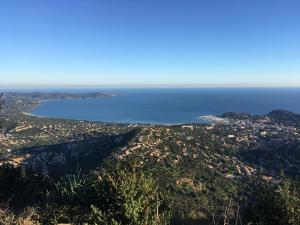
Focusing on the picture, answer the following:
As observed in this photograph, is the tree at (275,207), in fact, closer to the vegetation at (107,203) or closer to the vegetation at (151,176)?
the vegetation at (151,176)

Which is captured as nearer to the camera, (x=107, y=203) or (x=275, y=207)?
(x=107, y=203)

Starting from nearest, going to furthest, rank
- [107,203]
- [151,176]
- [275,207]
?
[107,203] → [275,207] → [151,176]

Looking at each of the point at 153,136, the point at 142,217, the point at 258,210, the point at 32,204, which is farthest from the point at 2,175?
the point at 153,136

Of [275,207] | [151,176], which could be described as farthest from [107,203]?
[275,207]

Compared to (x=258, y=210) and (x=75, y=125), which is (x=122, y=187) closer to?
(x=258, y=210)

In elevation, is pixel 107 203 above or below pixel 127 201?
below

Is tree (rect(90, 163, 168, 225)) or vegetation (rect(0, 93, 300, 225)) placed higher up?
tree (rect(90, 163, 168, 225))

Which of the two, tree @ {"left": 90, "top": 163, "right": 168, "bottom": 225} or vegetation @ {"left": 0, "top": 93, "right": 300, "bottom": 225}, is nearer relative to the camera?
tree @ {"left": 90, "top": 163, "right": 168, "bottom": 225}

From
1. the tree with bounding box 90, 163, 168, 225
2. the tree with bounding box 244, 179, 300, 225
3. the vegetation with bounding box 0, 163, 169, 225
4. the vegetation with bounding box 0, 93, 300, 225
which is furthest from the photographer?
the vegetation with bounding box 0, 93, 300, 225

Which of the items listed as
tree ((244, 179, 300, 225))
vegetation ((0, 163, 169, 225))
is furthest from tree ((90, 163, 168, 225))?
tree ((244, 179, 300, 225))

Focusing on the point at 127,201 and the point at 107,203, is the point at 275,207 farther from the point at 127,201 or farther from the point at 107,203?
the point at 107,203

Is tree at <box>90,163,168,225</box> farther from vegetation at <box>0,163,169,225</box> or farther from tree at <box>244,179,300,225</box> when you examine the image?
tree at <box>244,179,300,225</box>
